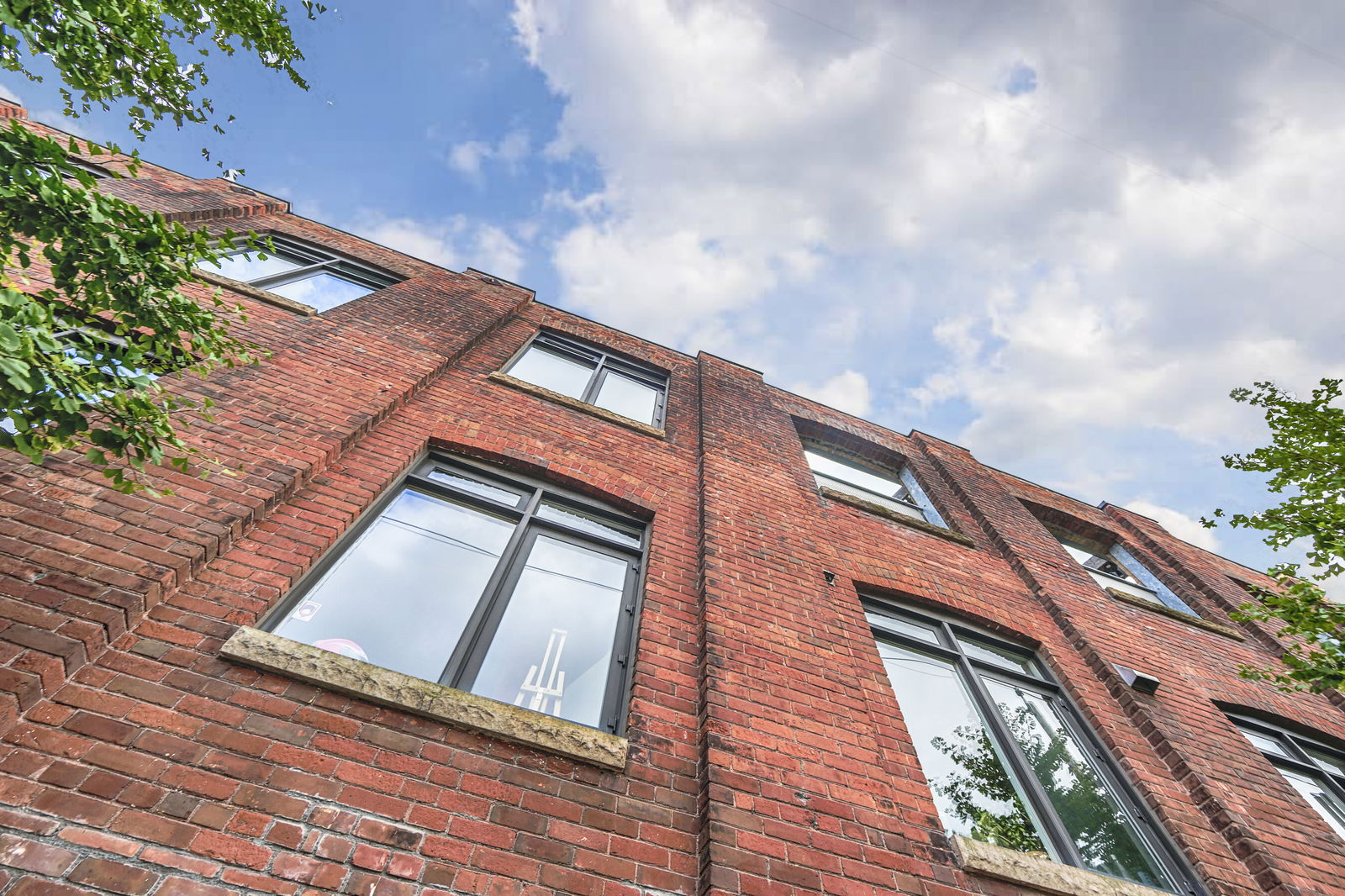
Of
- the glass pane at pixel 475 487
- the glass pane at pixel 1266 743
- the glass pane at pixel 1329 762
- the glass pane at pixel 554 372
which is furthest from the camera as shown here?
the glass pane at pixel 554 372

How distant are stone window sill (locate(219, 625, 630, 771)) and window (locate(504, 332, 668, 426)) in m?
3.89

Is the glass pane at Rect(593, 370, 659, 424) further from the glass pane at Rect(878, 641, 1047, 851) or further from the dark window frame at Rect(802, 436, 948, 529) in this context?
the glass pane at Rect(878, 641, 1047, 851)

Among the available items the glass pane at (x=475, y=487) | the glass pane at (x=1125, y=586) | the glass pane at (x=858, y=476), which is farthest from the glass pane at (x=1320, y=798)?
the glass pane at (x=475, y=487)

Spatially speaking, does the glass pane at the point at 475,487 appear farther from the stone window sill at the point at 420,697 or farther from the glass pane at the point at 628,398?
the glass pane at the point at 628,398

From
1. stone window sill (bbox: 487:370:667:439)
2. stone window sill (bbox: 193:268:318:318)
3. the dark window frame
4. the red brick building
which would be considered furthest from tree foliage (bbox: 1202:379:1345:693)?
stone window sill (bbox: 193:268:318:318)

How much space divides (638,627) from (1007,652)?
382cm

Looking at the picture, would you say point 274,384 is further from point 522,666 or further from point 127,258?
point 522,666

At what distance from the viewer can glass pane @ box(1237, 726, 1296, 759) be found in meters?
5.16

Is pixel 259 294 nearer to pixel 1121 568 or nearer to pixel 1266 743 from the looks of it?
pixel 1266 743

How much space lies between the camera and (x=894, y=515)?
6309mm

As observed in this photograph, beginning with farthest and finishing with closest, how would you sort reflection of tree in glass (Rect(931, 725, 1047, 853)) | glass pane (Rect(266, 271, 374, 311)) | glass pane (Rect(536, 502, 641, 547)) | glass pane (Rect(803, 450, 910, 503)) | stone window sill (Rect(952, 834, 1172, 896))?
glass pane (Rect(803, 450, 910, 503)) → glass pane (Rect(266, 271, 374, 311)) → glass pane (Rect(536, 502, 641, 547)) → reflection of tree in glass (Rect(931, 725, 1047, 853)) → stone window sill (Rect(952, 834, 1172, 896))

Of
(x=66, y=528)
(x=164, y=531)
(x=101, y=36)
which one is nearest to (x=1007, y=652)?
(x=164, y=531)

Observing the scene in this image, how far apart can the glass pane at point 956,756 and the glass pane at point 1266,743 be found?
319 cm

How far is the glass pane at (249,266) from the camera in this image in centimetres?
579
